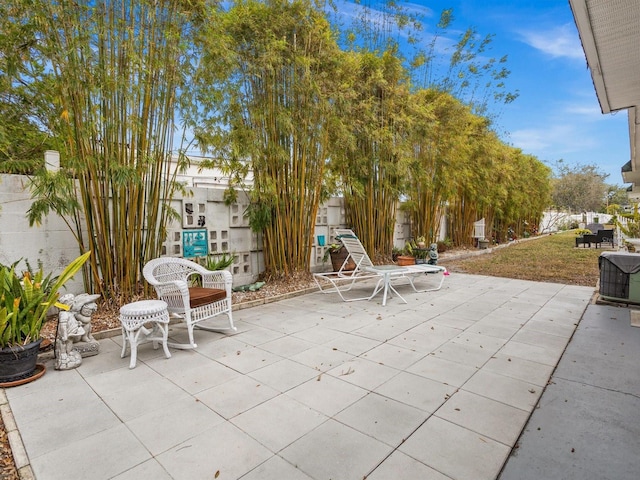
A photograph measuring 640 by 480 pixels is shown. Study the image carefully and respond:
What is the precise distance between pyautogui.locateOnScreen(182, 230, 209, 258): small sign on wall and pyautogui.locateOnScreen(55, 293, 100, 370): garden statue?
5.61 ft

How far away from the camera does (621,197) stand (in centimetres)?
3516

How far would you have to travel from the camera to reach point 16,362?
2.29m

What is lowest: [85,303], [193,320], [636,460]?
[636,460]

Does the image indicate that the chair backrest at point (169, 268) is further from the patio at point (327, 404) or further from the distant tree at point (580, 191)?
the distant tree at point (580, 191)

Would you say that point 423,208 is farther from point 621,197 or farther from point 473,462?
point 621,197

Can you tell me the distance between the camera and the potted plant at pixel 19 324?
2273 millimetres

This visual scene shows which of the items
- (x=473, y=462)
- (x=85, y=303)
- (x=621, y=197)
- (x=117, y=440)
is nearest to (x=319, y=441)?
(x=473, y=462)

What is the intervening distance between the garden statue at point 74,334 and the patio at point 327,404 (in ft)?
0.26

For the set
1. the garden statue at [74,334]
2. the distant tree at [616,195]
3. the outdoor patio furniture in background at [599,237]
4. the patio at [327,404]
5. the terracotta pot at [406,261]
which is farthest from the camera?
the distant tree at [616,195]

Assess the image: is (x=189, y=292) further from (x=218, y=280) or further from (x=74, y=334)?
(x=74, y=334)

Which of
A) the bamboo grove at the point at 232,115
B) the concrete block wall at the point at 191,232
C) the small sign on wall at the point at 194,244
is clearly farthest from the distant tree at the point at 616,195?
the small sign on wall at the point at 194,244

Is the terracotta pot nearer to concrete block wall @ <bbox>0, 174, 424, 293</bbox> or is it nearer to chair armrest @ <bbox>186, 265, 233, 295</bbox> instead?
concrete block wall @ <bbox>0, 174, 424, 293</bbox>

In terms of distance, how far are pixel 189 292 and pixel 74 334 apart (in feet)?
2.99

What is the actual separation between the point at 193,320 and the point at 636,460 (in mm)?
2895
